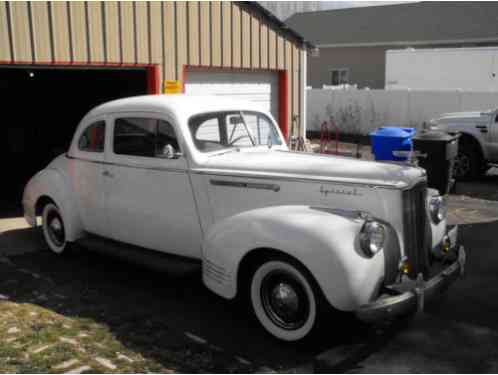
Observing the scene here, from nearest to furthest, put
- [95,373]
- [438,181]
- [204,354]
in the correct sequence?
[95,373] → [204,354] → [438,181]

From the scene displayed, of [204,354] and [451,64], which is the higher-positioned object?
[451,64]

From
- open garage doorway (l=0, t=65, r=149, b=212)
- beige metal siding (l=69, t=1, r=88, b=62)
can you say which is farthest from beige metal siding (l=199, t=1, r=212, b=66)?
open garage doorway (l=0, t=65, r=149, b=212)

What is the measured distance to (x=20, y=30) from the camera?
7914 millimetres

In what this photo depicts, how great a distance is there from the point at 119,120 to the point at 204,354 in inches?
114

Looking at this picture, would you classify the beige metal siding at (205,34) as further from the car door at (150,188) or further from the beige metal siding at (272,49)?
the car door at (150,188)

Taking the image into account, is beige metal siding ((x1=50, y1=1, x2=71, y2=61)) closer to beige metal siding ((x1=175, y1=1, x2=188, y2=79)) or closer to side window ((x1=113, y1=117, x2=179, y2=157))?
beige metal siding ((x1=175, y1=1, x2=188, y2=79))

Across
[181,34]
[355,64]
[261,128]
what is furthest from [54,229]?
[355,64]

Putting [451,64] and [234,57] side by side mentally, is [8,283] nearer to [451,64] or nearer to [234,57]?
[234,57]

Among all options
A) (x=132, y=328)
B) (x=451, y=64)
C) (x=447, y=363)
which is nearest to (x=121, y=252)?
(x=132, y=328)

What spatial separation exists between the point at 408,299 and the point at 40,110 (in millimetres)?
13765

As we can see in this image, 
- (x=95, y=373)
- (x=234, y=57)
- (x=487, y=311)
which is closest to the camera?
(x=95, y=373)

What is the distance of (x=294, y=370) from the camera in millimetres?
4152

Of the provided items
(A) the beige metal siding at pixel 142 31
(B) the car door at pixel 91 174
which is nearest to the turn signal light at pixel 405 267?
(B) the car door at pixel 91 174

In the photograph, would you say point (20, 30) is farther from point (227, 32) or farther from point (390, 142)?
point (390, 142)
